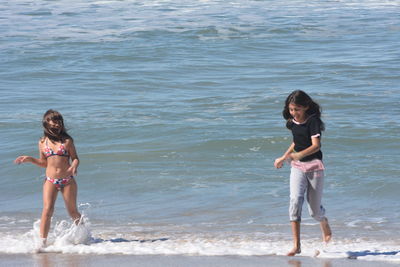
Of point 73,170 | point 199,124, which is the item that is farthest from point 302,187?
point 199,124

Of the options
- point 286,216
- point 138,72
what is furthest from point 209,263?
point 138,72

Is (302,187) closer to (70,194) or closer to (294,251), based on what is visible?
(294,251)

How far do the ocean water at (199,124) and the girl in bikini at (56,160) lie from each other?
0.36 metres

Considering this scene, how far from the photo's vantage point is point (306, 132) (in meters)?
5.99

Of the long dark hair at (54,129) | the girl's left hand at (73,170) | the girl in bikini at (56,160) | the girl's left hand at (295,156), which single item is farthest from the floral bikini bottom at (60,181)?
the girl's left hand at (295,156)

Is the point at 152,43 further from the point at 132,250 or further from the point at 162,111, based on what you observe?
the point at 132,250

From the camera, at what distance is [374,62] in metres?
19.7

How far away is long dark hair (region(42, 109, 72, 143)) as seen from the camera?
6488 mm

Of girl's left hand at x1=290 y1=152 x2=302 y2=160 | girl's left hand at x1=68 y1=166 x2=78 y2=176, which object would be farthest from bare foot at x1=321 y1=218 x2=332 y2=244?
girl's left hand at x1=68 y1=166 x2=78 y2=176

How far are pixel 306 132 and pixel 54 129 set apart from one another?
2.11 metres

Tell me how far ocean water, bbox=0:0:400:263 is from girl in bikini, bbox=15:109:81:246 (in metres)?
0.36

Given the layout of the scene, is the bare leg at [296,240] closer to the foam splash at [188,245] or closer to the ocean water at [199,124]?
the foam splash at [188,245]

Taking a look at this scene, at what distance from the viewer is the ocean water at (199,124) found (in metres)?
7.68

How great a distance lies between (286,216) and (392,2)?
1014 inches
